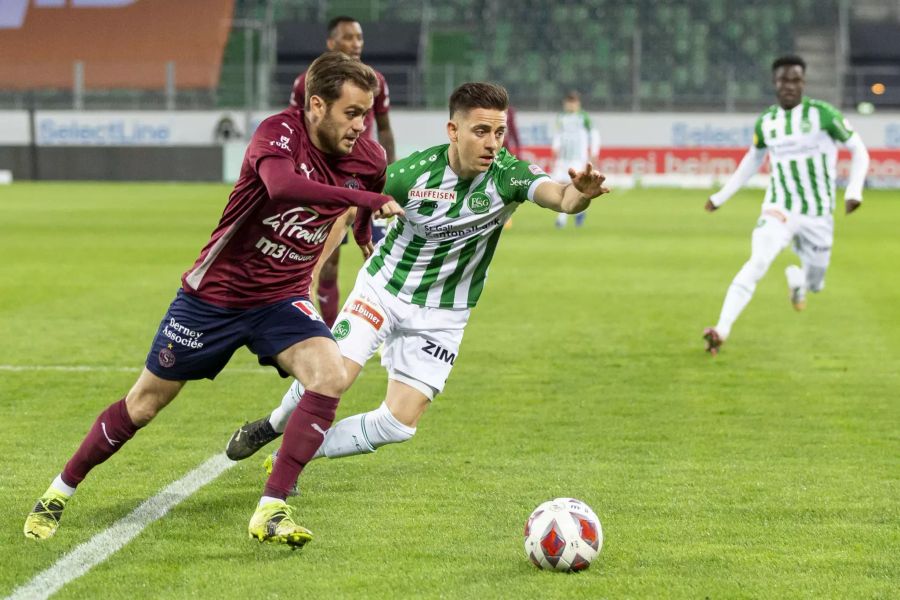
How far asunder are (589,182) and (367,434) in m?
1.46

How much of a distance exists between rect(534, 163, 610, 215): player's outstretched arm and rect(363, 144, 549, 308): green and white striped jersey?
0.19 metres

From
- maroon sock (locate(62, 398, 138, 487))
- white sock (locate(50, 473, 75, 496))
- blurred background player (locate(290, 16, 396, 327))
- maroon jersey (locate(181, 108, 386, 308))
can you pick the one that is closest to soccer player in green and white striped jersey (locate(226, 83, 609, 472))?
maroon jersey (locate(181, 108, 386, 308))

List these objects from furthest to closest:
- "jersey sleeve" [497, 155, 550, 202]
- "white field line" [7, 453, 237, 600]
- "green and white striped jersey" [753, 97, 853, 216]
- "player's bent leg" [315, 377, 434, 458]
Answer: "green and white striped jersey" [753, 97, 853, 216]
"player's bent leg" [315, 377, 434, 458]
"jersey sleeve" [497, 155, 550, 202]
"white field line" [7, 453, 237, 600]

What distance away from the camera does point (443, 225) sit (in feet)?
19.1

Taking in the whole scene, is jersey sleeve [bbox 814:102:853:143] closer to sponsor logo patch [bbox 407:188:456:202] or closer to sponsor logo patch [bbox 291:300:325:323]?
sponsor logo patch [bbox 407:188:456:202]

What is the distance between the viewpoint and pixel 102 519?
5316mm

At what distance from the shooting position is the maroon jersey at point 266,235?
202 inches

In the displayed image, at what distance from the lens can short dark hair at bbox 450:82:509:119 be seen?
556 centimetres

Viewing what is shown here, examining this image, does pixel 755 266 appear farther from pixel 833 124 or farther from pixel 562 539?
pixel 562 539

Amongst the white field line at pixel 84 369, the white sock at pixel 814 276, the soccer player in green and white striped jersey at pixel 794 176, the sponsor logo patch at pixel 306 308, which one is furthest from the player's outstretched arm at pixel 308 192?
the white sock at pixel 814 276

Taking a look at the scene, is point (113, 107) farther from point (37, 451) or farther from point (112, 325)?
point (37, 451)

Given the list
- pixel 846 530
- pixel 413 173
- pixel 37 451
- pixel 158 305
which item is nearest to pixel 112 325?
pixel 158 305

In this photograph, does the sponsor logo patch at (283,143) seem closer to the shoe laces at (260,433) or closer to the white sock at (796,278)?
the shoe laces at (260,433)

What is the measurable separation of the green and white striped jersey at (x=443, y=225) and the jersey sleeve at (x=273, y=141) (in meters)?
0.75
